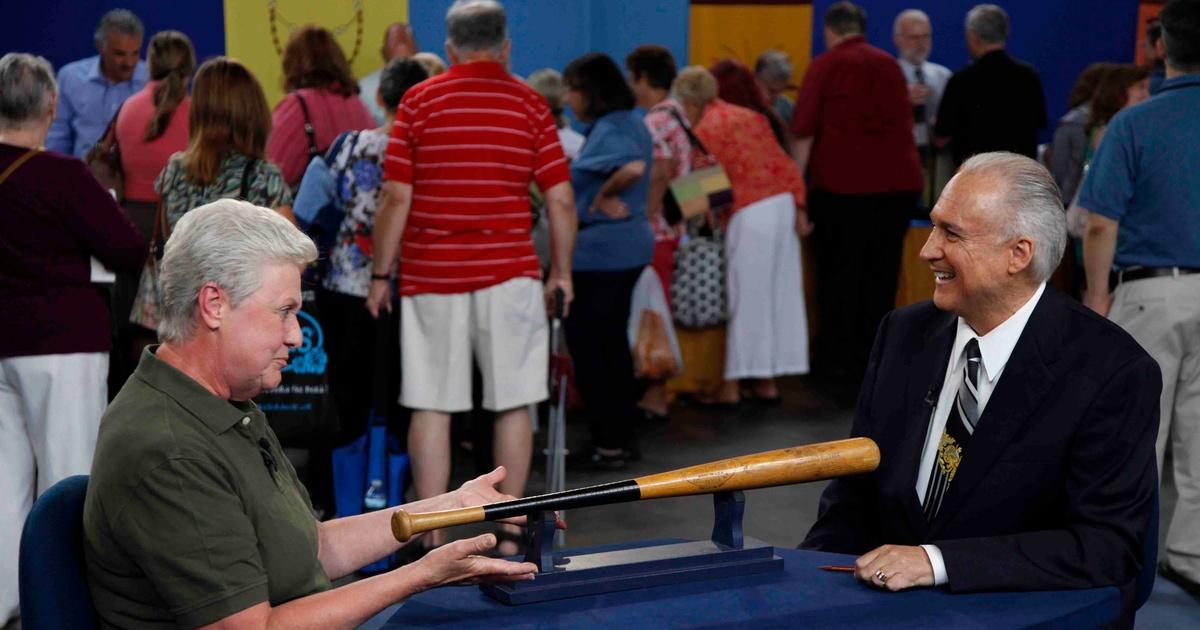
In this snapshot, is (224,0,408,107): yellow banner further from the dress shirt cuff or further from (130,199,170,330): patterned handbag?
the dress shirt cuff

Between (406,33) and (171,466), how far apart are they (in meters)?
5.55

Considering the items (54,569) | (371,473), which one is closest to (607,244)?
(371,473)

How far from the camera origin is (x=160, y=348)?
2.00 metres

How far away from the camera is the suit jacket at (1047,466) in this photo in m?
2.11

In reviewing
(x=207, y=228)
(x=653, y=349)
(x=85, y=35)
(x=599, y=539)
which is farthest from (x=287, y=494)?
(x=85, y=35)

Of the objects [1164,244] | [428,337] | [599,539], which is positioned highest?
[1164,244]

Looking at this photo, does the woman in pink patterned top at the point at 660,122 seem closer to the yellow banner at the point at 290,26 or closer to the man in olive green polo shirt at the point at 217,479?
the yellow banner at the point at 290,26

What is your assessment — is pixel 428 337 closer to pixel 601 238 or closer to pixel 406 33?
pixel 601 238

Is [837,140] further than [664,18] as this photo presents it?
No

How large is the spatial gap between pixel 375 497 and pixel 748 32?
5.15 meters

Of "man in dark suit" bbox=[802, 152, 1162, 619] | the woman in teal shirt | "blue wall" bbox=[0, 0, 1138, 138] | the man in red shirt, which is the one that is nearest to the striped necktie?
"man in dark suit" bbox=[802, 152, 1162, 619]

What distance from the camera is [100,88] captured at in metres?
6.56

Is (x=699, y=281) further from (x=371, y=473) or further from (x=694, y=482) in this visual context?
(x=694, y=482)

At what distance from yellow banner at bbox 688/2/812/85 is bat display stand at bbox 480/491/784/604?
6774 millimetres
